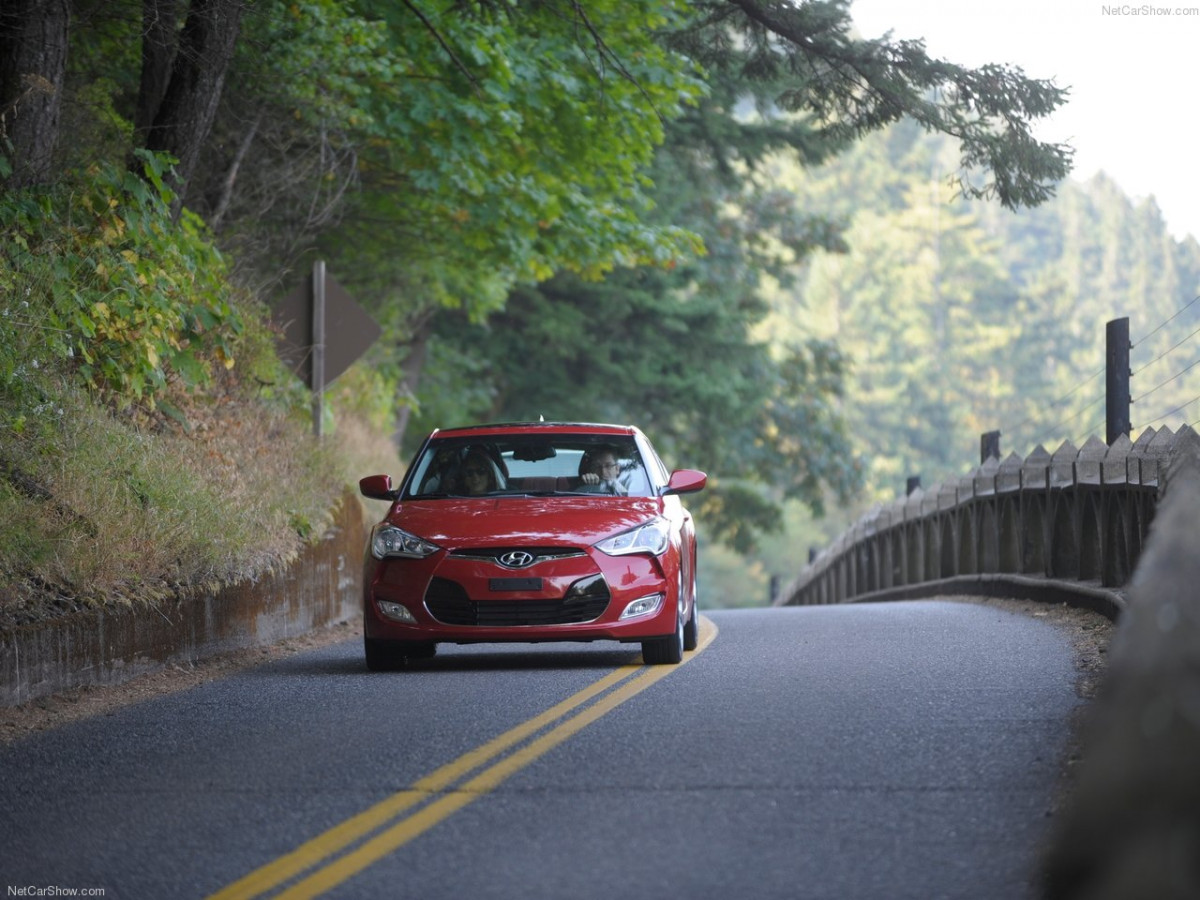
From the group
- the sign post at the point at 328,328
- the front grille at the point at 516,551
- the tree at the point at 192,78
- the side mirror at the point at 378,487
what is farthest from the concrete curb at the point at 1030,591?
the tree at the point at 192,78

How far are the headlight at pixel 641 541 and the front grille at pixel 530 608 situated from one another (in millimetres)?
242

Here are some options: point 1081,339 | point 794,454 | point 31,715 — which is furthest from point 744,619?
point 1081,339

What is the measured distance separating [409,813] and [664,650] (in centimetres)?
522

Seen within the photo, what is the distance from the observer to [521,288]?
117ft

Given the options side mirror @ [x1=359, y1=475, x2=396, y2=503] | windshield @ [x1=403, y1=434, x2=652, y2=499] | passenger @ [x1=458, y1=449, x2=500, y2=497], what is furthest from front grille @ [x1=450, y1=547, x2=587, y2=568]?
side mirror @ [x1=359, y1=475, x2=396, y2=503]

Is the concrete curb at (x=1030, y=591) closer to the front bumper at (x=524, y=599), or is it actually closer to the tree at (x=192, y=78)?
the front bumper at (x=524, y=599)

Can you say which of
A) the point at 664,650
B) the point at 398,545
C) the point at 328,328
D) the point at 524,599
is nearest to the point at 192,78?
the point at 328,328

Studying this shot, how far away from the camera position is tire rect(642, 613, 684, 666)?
11523 mm

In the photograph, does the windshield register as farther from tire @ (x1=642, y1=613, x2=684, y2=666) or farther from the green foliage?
the green foliage

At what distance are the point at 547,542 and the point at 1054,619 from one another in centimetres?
571

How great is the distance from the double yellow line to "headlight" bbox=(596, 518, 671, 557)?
1972 millimetres

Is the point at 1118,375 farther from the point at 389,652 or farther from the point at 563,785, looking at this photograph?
the point at 563,785

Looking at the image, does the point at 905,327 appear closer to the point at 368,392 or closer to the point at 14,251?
the point at 368,392

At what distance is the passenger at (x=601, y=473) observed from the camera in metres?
12.5
